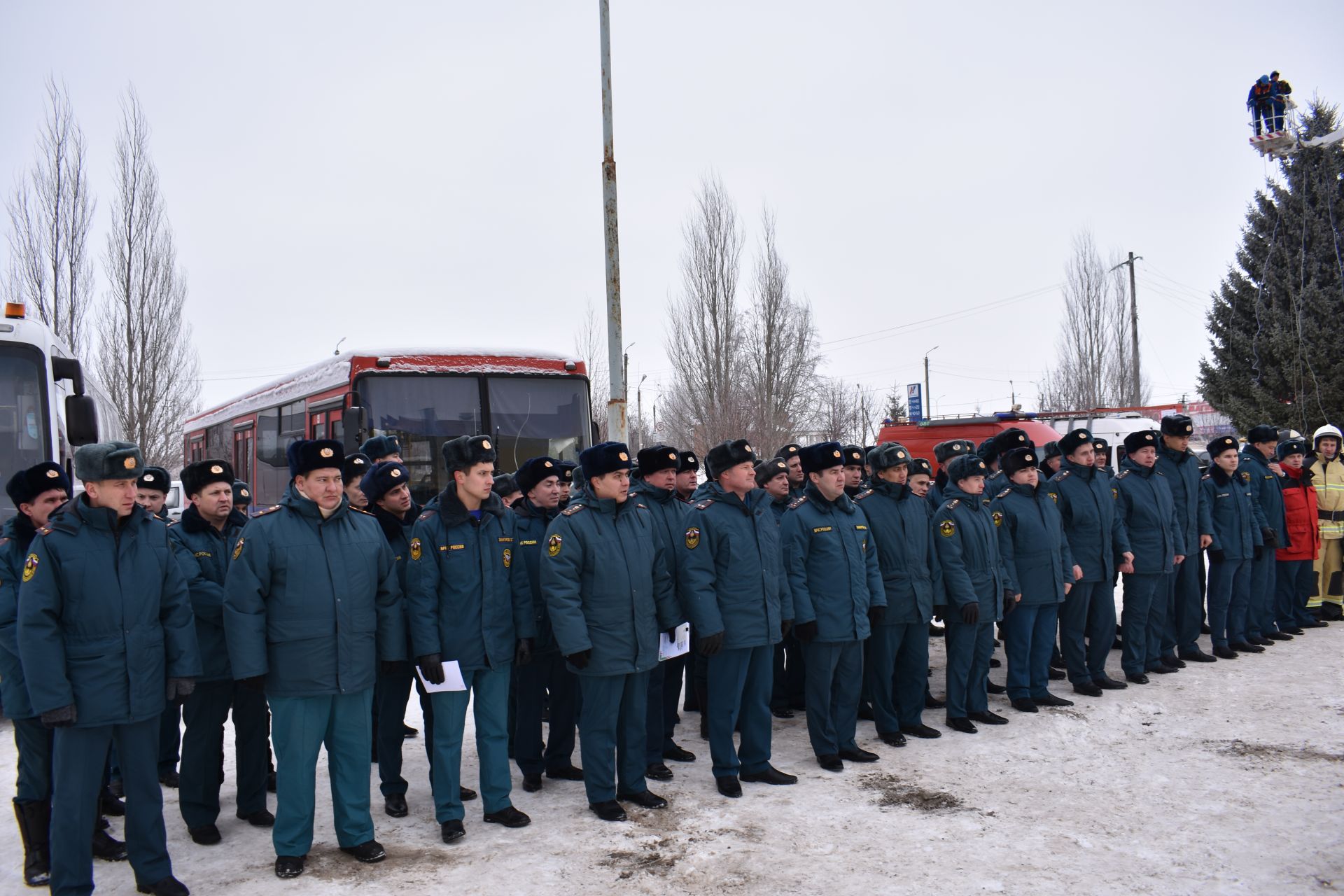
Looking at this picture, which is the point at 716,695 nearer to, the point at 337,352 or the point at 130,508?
the point at 130,508

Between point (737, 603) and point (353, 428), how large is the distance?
17.5 feet

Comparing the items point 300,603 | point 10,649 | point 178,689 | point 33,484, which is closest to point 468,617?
point 300,603

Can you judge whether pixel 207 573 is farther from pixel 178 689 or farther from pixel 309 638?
pixel 309 638

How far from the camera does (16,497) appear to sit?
4762mm

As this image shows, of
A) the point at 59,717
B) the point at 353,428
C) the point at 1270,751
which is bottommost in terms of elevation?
the point at 1270,751

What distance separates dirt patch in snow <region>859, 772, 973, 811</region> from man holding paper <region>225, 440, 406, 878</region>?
278cm

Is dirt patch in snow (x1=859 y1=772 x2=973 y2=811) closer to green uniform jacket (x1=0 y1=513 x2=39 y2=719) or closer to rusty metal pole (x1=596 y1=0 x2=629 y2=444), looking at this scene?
green uniform jacket (x1=0 y1=513 x2=39 y2=719)

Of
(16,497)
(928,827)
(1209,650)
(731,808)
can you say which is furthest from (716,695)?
(1209,650)

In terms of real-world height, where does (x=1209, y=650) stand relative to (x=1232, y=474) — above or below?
below

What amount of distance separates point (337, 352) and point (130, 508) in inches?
269

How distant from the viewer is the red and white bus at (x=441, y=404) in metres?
9.78

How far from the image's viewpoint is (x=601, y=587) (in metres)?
5.17

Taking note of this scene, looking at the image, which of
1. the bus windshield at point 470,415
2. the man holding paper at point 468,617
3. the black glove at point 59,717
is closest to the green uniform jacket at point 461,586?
the man holding paper at point 468,617

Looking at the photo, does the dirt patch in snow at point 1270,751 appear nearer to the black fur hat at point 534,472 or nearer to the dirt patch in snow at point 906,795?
the dirt patch in snow at point 906,795
